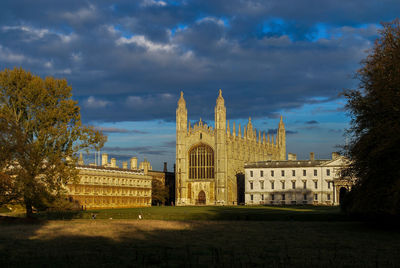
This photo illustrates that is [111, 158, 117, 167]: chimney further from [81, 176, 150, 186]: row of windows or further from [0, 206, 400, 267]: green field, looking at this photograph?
[0, 206, 400, 267]: green field

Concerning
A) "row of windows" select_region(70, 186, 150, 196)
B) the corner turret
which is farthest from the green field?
the corner turret

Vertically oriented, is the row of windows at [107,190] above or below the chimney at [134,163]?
below

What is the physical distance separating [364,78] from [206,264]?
22.3 metres

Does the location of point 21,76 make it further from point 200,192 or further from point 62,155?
point 200,192

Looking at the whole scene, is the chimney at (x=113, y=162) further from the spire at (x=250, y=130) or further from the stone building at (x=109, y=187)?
the spire at (x=250, y=130)

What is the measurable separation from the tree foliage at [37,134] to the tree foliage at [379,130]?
21233 mm

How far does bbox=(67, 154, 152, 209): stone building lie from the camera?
96375 millimetres

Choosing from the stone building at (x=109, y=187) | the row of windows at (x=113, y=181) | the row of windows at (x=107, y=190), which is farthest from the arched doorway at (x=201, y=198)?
the row of windows at (x=113, y=181)

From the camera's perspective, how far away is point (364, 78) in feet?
118

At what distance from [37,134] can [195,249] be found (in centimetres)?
2538

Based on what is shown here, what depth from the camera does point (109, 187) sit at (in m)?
104

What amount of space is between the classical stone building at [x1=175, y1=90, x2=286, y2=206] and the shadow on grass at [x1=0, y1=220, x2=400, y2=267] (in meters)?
77.2

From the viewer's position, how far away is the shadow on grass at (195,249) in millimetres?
18828

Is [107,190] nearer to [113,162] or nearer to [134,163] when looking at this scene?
[113,162]
